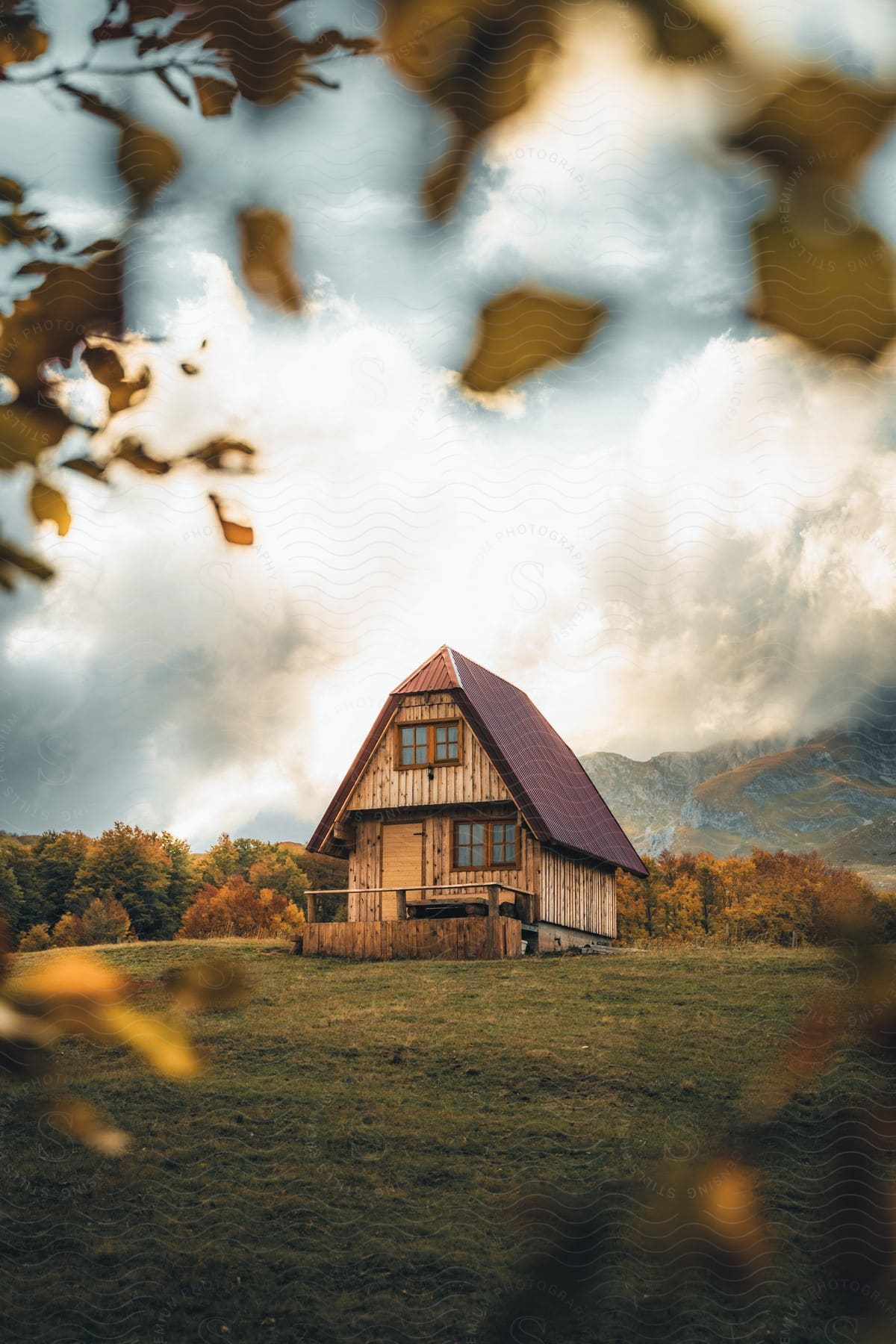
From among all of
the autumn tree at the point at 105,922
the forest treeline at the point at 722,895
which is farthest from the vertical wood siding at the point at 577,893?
the forest treeline at the point at 722,895

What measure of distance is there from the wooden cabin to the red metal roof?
0.15ft

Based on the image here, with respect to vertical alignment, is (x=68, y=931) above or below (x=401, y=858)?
below

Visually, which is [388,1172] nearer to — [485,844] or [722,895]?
[485,844]

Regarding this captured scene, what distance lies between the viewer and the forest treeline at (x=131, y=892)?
5056 cm

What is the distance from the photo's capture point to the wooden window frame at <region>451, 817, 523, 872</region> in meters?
26.4

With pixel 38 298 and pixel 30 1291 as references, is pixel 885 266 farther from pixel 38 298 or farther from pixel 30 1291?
pixel 30 1291

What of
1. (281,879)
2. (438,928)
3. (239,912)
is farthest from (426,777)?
(281,879)

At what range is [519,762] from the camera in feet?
88.0

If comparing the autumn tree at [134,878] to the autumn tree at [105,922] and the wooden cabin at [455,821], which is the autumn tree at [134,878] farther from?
the wooden cabin at [455,821]

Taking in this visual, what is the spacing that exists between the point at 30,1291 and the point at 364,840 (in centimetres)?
1933

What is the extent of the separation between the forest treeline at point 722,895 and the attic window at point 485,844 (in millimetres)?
30133

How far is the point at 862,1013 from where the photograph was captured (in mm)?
1959

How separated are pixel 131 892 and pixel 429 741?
36.2 m

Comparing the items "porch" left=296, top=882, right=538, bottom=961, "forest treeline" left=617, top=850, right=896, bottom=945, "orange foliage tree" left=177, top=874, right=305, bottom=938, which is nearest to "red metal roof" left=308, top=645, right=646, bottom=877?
"porch" left=296, top=882, right=538, bottom=961
